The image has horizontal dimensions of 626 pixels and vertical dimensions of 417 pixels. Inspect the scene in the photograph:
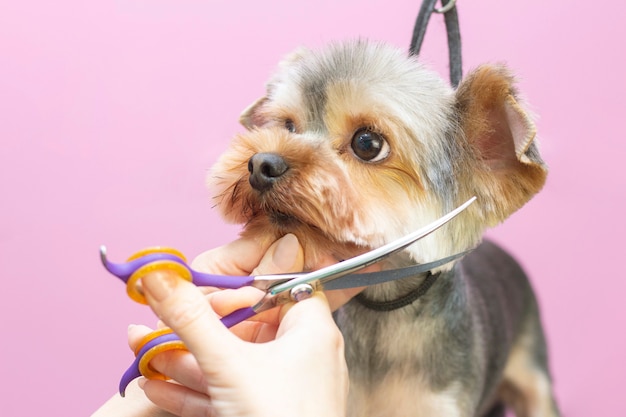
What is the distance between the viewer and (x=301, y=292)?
68 centimetres

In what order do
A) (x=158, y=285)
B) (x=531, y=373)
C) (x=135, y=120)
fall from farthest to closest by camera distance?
1. (x=135, y=120)
2. (x=531, y=373)
3. (x=158, y=285)

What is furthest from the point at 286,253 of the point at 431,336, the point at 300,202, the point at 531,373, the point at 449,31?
the point at 531,373

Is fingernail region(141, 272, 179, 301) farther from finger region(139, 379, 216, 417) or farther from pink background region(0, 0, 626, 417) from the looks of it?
pink background region(0, 0, 626, 417)

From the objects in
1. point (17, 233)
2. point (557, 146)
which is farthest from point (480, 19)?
point (17, 233)

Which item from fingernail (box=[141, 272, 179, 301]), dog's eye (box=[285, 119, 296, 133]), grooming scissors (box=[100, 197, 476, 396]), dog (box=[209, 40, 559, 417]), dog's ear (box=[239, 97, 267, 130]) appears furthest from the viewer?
dog's ear (box=[239, 97, 267, 130])

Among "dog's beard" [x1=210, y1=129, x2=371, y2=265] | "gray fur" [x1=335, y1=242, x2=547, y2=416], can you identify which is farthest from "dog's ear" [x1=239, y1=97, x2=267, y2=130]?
"gray fur" [x1=335, y1=242, x2=547, y2=416]

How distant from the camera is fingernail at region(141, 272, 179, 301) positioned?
1.77 ft

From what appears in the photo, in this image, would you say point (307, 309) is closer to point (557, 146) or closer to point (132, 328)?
point (132, 328)

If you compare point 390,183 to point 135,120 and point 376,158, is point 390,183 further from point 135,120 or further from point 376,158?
point 135,120

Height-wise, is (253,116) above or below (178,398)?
above

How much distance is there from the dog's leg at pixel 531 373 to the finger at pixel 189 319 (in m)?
1.04

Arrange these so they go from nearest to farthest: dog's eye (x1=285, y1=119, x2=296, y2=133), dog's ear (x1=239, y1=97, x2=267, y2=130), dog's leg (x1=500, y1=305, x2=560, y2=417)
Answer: dog's eye (x1=285, y1=119, x2=296, y2=133), dog's ear (x1=239, y1=97, x2=267, y2=130), dog's leg (x1=500, y1=305, x2=560, y2=417)

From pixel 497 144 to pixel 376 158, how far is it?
0.18 metres

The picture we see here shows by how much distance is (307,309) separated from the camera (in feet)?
2.18
